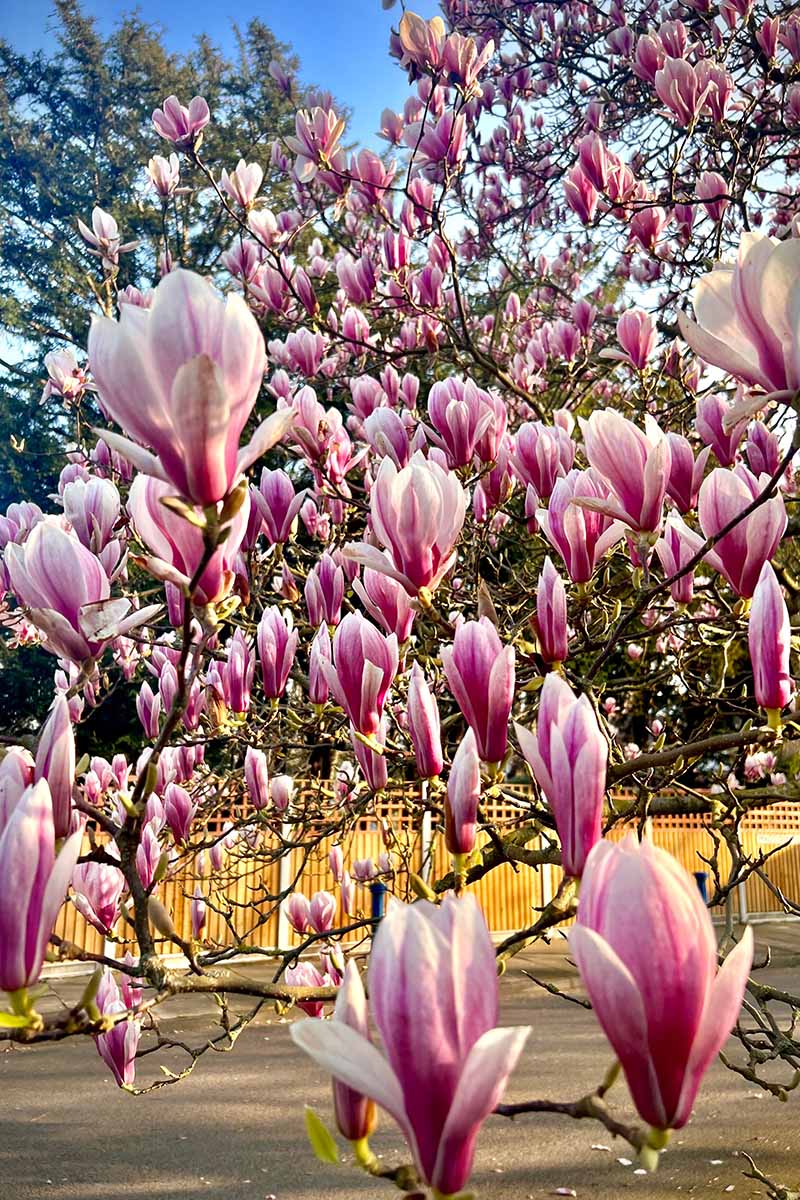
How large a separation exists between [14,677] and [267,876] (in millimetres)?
4625

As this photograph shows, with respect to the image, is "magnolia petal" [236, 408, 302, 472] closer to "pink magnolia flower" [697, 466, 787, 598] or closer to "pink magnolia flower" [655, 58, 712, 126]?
"pink magnolia flower" [697, 466, 787, 598]

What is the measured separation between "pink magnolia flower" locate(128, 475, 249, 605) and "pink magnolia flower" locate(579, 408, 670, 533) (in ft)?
1.39

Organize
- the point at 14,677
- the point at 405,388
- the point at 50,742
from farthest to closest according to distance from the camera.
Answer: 1. the point at 14,677
2. the point at 405,388
3. the point at 50,742

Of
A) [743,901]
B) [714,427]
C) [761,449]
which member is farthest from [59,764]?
[743,901]

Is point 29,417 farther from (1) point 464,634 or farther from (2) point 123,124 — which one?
(1) point 464,634

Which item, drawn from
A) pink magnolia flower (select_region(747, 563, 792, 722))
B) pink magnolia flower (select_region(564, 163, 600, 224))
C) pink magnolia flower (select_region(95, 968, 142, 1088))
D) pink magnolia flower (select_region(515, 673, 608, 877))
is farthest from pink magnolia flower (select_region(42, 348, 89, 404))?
pink magnolia flower (select_region(515, 673, 608, 877))

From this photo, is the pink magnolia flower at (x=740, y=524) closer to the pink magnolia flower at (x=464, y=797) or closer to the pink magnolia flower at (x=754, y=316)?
the pink magnolia flower at (x=754, y=316)

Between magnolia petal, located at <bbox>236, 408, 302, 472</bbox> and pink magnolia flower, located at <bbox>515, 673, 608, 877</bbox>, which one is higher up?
magnolia petal, located at <bbox>236, 408, 302, 472</bbox>

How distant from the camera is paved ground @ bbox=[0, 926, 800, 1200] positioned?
4.01m

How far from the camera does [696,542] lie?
1.27 metres

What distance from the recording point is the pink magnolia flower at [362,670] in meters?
1.10

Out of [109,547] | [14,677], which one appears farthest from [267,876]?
[109,547]

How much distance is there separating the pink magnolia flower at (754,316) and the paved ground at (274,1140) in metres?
3.89

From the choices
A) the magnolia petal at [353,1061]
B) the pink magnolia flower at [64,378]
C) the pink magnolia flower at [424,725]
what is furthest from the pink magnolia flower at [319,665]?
the pink magnolia flower at [64,378]
